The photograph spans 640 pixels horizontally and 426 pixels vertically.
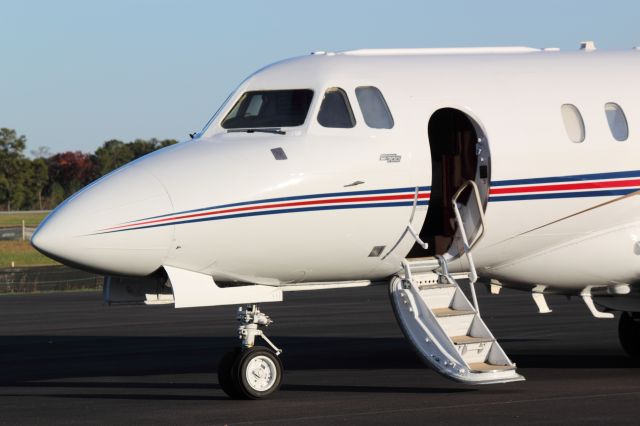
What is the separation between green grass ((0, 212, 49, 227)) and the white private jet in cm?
8756

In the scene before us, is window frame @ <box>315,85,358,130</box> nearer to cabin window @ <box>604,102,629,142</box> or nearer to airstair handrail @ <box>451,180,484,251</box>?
airstair handrail @ <box>451,180,484,251</box>

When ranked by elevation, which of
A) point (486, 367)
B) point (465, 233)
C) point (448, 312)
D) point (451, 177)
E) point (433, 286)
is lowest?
point (486, 367)

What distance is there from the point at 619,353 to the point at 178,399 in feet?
24.4

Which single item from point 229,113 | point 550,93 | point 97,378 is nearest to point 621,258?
point 550,93

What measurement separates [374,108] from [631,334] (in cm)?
621

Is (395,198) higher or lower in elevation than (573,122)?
lower

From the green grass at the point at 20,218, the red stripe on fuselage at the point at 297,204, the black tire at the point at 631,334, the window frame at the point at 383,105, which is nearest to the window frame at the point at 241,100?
the window frame at the point at 383,105

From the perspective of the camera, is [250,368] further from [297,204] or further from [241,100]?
[241,100]

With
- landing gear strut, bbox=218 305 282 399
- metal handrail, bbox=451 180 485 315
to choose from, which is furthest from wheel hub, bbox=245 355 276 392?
metal handrail, bbox=451 180 485 315

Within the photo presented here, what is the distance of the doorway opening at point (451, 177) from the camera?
15.7 meters

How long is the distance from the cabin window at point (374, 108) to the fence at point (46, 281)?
1113 inches

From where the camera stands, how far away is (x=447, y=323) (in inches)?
586

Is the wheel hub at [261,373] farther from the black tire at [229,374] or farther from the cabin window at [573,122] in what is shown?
the cabin window at [573,122]

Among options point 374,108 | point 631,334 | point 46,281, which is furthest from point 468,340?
point 46,281
